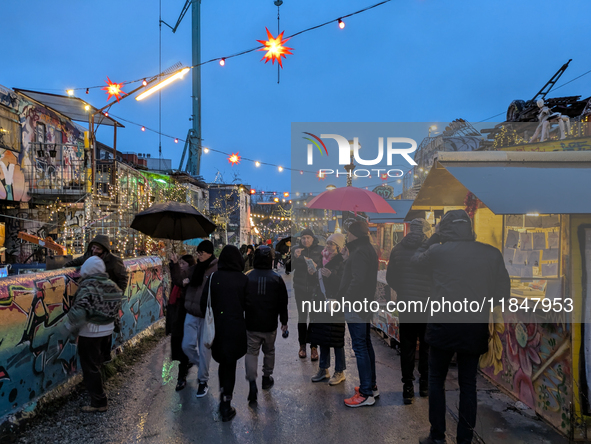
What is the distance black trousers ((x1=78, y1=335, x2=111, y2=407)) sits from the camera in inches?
143

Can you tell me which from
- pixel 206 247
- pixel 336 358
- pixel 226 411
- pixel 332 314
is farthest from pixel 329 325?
pixel 206 247

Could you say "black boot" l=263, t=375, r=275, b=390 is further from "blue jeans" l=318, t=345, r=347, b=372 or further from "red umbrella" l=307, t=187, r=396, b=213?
"red umbrella" l=307, t=187, r=396, b=213

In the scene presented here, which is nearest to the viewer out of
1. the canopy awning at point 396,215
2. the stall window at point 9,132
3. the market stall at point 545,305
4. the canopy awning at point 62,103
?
the market stall at point 545,305

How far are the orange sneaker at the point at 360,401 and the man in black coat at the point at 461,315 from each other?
2.66ft

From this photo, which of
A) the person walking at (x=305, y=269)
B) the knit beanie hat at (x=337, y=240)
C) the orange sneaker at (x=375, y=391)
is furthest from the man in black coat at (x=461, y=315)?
the person walking at (x=305, y=269)

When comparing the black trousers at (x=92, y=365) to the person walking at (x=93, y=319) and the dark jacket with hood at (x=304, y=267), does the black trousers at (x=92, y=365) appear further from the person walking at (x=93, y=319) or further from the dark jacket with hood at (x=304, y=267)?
the dark jacket with hood at (x=304, y=267)

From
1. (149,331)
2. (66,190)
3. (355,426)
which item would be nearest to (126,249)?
(66,190)

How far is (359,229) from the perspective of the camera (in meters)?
4.06

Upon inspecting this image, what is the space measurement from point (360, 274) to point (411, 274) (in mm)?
578

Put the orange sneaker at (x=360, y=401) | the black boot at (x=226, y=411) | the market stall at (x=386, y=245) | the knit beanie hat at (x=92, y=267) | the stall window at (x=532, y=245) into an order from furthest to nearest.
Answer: the market stall at (x=386, y=245) → the stall window at (x=532, y=245) → the orange sneaker at (x=360, y=401) → the knit beanie hat at (x=92, y=267) → the black boot at (x=226, y=411)

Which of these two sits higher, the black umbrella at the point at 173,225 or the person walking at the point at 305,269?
the black umbrella at the point at 173,225

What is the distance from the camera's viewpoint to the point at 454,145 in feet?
60.3

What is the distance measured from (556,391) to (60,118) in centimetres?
1692

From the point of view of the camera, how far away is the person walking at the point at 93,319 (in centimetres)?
A: 355
